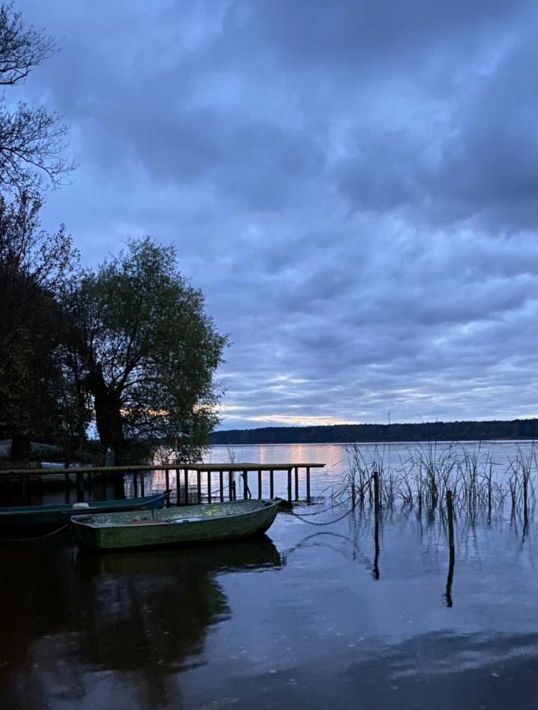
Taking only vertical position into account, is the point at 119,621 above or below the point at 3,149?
below

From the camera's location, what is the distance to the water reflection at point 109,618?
800 cm

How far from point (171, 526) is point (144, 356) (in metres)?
18.1

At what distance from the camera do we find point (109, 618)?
435 inches

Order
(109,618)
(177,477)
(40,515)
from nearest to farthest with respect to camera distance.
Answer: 1. (109,618)
2. (40,515)
3. (177,477)

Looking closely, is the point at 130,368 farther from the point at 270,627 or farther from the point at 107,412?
the point at 270,627

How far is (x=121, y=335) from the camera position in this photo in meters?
34.2

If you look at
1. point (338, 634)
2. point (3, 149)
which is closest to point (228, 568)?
point (338, 634)

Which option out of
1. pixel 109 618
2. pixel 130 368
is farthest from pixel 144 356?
pixel 109 618

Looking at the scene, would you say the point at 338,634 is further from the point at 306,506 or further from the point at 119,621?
the point at 306,506

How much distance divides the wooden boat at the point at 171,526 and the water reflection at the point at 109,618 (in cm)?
35

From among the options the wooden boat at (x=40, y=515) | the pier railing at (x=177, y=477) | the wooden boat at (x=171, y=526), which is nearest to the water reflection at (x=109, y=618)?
the wooden boat at (x=171, y=526)

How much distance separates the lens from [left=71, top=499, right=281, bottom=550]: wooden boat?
54.6 ft

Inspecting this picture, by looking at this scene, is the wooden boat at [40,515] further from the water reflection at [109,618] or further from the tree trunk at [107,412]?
the tree trunk at [107,412]

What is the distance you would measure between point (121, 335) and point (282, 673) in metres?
27.5
